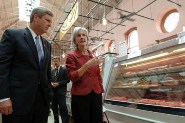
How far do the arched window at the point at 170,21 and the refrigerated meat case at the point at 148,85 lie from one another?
6659 millimetres

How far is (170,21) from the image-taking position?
9164 millimetres

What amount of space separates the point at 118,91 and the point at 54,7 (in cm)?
1067

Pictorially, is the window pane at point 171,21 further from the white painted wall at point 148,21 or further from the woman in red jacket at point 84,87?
the woman in red jacket at point 84,87

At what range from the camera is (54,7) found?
1264 centimetres

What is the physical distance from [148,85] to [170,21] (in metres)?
7.48

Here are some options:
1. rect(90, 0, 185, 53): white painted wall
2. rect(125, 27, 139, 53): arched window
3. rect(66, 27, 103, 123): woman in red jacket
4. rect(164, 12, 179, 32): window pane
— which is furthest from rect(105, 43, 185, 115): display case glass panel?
rect(125, 27, 139, 53): arched window

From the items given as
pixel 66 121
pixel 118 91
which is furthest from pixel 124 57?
pixel 66 121

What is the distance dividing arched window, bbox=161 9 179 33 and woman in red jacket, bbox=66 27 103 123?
25.2 feet

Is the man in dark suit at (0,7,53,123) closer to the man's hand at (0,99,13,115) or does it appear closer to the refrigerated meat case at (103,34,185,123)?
the man's hand at (0,99,13,115)

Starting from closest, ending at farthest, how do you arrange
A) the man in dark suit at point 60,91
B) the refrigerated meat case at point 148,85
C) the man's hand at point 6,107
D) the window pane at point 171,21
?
1. the man's hand at point 6,107
2. the refrigerated meat case at point 148,85
3. the man in dark suit at point 60,91
4. the window pane at point 171,21

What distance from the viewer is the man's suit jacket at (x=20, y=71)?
1523 mm

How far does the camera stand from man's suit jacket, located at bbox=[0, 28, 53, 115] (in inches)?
60.0

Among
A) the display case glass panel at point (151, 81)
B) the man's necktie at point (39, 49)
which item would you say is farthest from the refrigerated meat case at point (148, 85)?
the man's necktie at point (39, 49)

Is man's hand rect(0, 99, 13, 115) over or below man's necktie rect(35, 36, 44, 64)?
below
